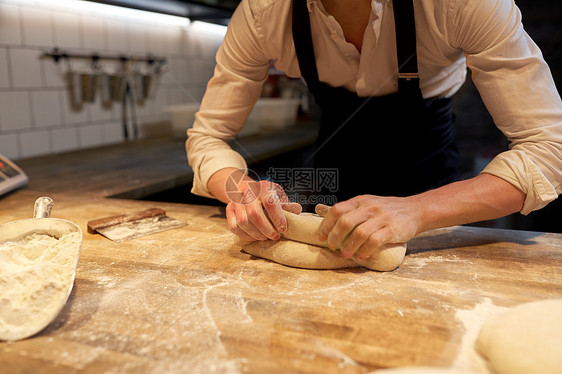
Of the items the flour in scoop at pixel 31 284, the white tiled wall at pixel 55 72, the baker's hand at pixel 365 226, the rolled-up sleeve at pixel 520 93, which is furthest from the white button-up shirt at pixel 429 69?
the white tiled wall at pixel 55 72

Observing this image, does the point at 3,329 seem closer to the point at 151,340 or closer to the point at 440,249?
the point at 151,340

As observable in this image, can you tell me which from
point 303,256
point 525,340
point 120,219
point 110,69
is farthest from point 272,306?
point 110,69

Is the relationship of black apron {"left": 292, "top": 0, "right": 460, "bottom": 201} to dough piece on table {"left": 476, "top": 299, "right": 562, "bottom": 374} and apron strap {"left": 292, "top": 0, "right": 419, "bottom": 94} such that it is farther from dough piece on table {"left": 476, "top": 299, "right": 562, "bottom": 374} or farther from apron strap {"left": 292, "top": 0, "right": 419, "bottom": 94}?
dough piece on table {"left": 476, "top": 299, "right": 562, "bottom": 374}

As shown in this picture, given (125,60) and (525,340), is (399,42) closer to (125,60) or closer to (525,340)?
(525,340)

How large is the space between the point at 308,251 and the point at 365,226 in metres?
0.10

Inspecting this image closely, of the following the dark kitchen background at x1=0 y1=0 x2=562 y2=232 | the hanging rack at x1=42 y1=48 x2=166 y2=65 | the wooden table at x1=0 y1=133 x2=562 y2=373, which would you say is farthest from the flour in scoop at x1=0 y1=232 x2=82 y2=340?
the hanging rack at x1=42 y1=48 x2=166 y2=65

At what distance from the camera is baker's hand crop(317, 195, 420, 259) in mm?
708

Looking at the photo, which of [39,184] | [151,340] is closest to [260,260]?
[151,340]

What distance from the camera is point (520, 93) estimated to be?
0.81 metres

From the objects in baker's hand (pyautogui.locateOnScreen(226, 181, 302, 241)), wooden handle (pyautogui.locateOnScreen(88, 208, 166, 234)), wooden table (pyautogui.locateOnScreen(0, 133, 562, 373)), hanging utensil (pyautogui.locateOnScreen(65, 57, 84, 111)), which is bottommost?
wooden handle (pyautogui.locateOnScreen(88, 208, 166, 234))

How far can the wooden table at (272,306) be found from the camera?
50 cm

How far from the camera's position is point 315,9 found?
0.94 meters

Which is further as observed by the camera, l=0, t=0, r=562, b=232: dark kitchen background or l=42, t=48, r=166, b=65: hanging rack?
l=42, t=48, r=166, b=65: hanging rack

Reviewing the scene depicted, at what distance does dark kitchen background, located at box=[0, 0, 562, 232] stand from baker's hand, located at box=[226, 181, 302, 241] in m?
1.10
